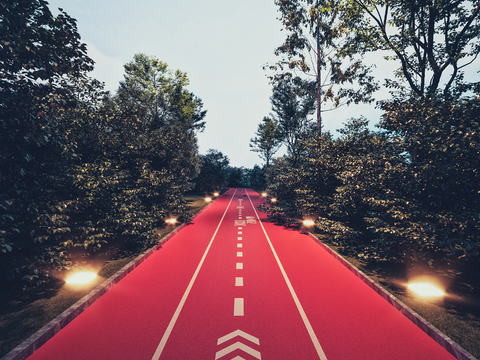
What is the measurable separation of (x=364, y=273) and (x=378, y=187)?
10.6 feet

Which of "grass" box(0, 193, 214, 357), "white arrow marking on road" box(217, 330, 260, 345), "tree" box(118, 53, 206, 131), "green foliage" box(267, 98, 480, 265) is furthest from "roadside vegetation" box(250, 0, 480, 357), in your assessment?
"tree" box(118, 53, 206, 131)

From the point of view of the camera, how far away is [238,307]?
5.44 meters

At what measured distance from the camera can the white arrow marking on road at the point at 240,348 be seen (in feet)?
12.8

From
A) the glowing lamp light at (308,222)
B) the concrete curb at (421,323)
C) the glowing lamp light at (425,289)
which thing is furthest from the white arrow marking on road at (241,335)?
the glowing lamp light at (308,222)

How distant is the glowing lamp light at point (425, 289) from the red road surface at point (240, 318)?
1.22 metres

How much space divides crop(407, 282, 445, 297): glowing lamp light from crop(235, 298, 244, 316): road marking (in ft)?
16.5

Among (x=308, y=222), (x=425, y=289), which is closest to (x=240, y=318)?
(x=425, y=289)

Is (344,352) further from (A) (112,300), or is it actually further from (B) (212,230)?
(B) (212,230)

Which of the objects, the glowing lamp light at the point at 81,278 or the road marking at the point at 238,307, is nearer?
the road marking at the point at 238,307

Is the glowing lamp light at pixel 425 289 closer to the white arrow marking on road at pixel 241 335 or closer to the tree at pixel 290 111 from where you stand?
the white arrow marking on road at pixel 241 335

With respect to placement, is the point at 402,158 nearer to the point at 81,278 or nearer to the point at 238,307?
the point at 238,307

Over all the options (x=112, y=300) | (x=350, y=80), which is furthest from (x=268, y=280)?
(x=350, y=80)

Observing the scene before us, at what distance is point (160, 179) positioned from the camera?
12.6 meters

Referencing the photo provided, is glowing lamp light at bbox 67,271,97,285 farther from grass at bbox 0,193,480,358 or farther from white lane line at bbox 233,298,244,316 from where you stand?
white lane line at bbox 233,298,244,316
